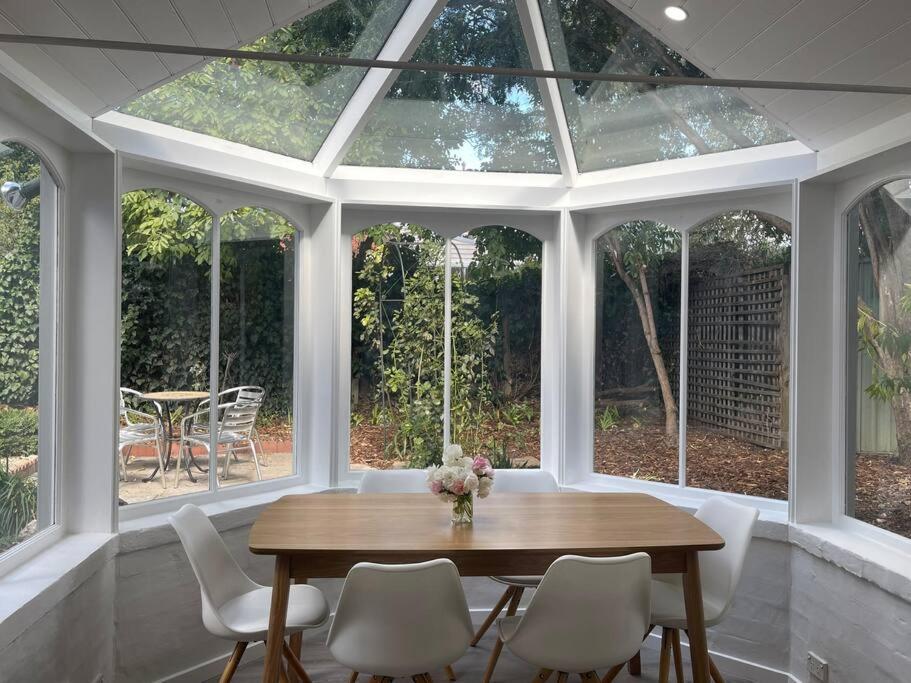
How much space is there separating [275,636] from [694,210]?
3398 millimetres

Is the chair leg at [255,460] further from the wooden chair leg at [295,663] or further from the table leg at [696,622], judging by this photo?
the table leg at [696,622]

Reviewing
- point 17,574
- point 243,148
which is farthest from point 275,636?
point 243,148

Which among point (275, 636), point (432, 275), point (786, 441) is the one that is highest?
point (432, 275)

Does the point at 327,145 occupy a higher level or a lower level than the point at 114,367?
higher

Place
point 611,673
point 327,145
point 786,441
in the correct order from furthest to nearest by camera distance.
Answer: point 327,145 → point 786,441 → point 611,673

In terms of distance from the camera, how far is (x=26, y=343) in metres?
2.95

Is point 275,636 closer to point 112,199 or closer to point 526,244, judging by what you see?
point 112,199

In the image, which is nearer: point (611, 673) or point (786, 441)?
point (611, 673)

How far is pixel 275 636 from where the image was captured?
9.40 feet

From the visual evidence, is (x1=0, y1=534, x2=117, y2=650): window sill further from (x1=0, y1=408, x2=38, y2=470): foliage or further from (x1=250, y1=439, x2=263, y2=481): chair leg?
(x1=250, y1=439, x2=263, y2=481): chair leg

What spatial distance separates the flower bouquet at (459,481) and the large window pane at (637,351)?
1772 mm

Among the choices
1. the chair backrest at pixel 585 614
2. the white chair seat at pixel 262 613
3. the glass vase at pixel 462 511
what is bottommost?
the white chair seat at pixel 262 613

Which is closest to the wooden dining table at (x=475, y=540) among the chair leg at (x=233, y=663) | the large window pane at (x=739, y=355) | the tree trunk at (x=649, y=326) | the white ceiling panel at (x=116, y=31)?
the chair leg at (x=233, y=663)

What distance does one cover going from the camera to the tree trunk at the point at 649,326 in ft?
15.0
